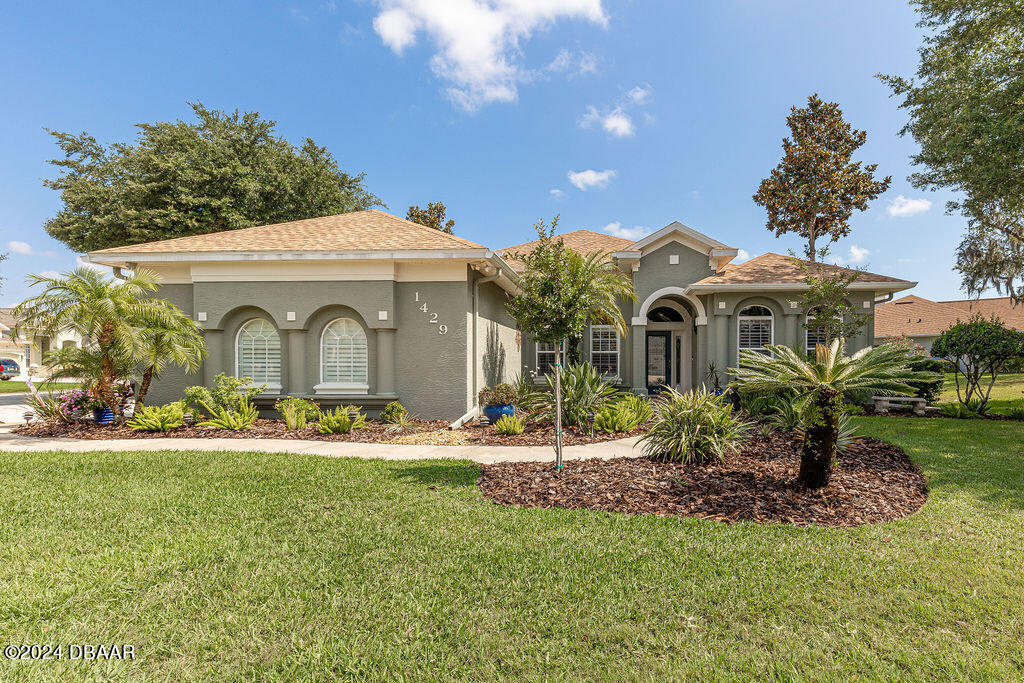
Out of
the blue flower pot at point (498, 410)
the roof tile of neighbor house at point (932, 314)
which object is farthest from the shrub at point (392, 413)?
the roof tile of neighbor house at point (932, 314)

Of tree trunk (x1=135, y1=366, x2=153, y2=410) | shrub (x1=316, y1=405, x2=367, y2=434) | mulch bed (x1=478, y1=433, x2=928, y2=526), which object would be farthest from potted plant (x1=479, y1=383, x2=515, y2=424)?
tree trunk (x1=135, y1=366, x2=153, y2=410)

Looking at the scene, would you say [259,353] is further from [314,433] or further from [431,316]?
[431,316]

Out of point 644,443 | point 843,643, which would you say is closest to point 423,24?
point 644,443

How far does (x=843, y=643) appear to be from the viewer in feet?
8.87

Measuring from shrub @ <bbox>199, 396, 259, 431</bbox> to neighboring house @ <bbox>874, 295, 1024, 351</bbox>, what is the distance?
3962 cm

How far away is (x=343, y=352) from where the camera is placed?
10.9 m

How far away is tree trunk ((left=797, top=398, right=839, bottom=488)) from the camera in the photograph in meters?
4.96

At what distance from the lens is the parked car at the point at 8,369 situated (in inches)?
1292

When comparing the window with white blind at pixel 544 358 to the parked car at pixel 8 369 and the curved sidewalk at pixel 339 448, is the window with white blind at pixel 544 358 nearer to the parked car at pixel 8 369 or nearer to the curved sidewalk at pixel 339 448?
the curved sidewalk at pixel 339 448

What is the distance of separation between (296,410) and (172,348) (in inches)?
111

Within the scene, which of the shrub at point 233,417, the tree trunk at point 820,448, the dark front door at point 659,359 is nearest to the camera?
the tree trunk at point 820,448

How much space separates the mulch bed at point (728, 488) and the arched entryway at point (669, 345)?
29.9 feet

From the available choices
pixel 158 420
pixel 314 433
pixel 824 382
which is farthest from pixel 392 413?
pixel 824 382

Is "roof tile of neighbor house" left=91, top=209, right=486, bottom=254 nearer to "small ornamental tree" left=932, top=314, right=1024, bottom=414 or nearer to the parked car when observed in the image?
"small ornamental tree" left=932, top=314, right=1024, bottom=414
